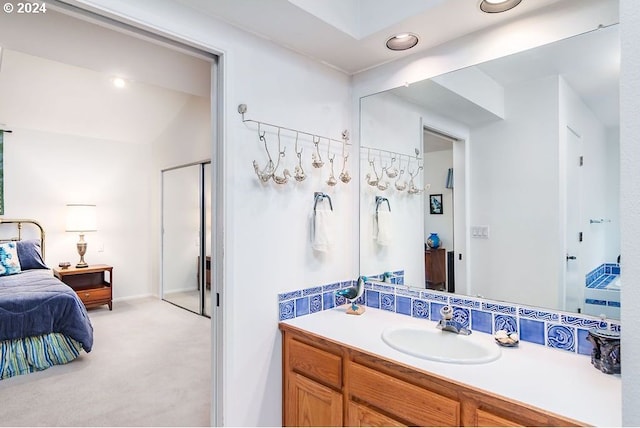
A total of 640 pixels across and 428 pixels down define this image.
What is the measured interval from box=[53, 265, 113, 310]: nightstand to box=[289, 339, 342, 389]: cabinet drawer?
3.95 m

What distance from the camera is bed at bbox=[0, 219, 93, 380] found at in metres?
2.89

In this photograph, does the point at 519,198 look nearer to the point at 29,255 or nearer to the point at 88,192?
the point at 29,255

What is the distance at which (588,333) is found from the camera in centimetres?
143

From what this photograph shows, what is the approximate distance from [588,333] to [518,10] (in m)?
1.40

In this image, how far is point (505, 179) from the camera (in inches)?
69.3

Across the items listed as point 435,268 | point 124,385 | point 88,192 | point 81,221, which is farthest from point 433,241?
point 88,192

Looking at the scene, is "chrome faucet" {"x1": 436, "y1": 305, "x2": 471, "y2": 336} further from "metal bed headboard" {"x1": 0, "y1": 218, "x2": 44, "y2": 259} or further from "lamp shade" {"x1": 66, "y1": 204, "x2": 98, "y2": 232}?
"metal bed headboard" {"x1": 0, "y1": 218, "x2": 44, "y2": 259}

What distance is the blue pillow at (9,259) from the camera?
3.88 metres

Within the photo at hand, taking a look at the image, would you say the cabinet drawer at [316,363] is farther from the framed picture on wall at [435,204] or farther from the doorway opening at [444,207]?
the framed picture on wall at [435,204]

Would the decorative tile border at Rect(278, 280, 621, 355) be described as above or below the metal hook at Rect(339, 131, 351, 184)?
below

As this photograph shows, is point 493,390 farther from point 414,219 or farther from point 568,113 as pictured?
point 568,113

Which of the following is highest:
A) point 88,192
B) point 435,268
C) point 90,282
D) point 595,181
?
point 88,192

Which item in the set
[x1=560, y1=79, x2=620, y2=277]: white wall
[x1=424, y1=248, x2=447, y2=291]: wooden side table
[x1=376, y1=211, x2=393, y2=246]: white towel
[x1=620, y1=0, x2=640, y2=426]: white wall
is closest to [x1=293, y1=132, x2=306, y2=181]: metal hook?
[x1=376, y1=211, x2=393, y2=246]: white towel

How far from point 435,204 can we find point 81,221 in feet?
15.3
